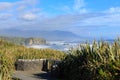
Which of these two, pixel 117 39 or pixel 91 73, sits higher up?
pixel 117 39

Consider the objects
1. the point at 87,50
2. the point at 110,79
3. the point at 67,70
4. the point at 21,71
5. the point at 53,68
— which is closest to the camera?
the point at 110,79

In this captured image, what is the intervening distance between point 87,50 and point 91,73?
7.06 ft

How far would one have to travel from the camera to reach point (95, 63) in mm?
15352

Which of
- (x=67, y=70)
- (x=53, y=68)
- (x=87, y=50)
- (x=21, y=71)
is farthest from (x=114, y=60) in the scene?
(x=21, y=71)

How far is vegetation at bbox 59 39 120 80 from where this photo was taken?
1445 centimetres

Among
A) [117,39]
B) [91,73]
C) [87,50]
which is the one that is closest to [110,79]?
[91,73]

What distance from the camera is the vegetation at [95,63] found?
1445cm

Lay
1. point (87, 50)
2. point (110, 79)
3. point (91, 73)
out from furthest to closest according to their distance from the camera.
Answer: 1. point (87, 50)
2. point (91, 73)
3. point (110, 79)

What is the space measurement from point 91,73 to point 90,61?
887 mm

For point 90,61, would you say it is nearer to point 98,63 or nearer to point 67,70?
point 98,63

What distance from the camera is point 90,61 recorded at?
52.6 ft

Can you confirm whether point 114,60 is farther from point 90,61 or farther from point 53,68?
point 53,68

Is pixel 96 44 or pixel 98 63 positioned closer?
pixel 98 63

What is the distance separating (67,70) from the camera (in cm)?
1911
